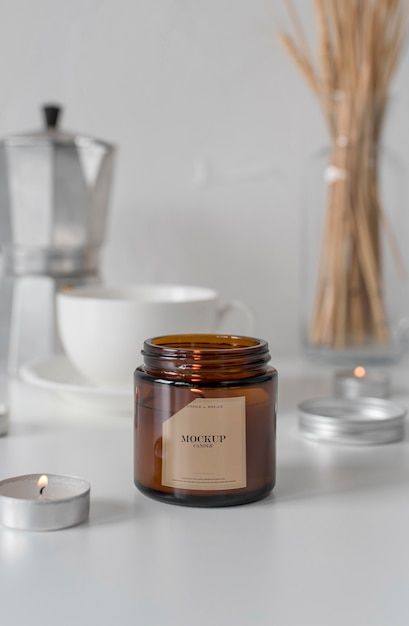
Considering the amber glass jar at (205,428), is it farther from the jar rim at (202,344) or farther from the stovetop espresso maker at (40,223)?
the stovetop espresso maker at (40,223)

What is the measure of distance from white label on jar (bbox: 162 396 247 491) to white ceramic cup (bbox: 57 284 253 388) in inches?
10.3

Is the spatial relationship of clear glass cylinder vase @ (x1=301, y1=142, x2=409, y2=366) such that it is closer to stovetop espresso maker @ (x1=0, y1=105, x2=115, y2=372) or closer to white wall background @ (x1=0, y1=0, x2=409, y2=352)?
white wall background @ (x1=0, y1=0, x2=409, y2=352)

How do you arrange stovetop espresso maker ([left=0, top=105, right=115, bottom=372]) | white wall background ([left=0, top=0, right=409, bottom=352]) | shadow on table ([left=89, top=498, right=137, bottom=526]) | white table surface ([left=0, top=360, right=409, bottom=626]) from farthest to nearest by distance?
white wall background ([left=0, top=0, right=409, bottom=352]) → stovetop espresso maker ([left=0, top=105, right=115, bottom=372]) → shadow on table ([left=89, top=498, right=137, bottom=526]) → white table surface ([left=0, top=360, right=409, bottom=626])

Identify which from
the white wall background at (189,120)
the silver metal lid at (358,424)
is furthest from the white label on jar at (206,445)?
the white wall background at (189,120)

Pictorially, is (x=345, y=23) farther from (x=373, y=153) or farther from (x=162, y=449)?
(x=162, y=449)

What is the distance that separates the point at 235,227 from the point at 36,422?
1.63 feet

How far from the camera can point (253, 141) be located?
1.24 m

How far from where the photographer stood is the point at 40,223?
1031 millimetres

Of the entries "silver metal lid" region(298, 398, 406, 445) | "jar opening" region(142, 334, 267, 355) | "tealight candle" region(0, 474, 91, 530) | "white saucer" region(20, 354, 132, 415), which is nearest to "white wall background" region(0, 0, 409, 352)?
"white saucer" region(20, 354, 132, 415)

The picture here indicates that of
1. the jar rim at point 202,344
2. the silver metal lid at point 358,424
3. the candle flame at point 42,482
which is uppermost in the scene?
the jar rim at point 202,344

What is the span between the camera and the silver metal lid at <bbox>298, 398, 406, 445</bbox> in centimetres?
76

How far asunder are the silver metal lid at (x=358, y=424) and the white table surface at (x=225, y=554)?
2 centimetres

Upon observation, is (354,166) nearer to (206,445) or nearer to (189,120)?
(189,120)

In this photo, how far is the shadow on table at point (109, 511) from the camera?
1.89 ft
